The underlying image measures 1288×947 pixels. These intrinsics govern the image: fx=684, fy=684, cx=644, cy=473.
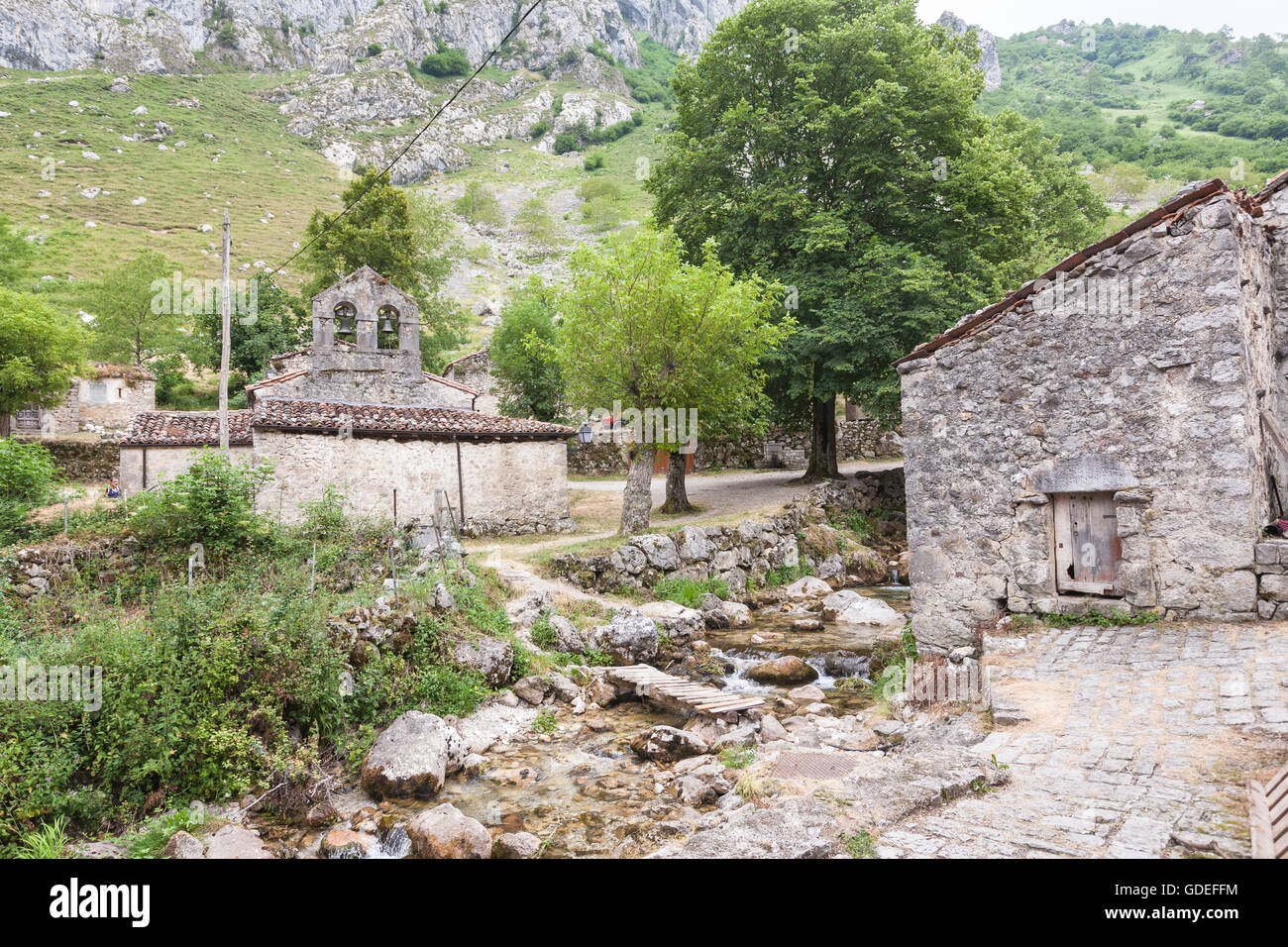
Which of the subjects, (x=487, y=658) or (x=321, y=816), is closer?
(x=321, y=816)

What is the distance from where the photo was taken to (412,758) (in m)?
7.66

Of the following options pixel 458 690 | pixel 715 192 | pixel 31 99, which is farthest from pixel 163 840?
pixel 31 99

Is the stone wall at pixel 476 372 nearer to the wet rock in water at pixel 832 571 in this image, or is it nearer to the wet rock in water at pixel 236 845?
the wet rock in water at pixel 832 571

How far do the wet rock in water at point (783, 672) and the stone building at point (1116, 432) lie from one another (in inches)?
82.1

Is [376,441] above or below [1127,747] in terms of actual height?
above

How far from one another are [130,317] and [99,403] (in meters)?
7.14

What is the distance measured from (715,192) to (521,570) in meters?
13.2

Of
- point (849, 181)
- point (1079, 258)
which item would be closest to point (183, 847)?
point (1079, 258)

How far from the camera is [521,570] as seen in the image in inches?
575

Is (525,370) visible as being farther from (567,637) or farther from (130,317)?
(130,317)

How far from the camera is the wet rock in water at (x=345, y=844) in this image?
6281 millimetres

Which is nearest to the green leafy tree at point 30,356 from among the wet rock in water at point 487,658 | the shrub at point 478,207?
the wet rock in water at point 487,658
